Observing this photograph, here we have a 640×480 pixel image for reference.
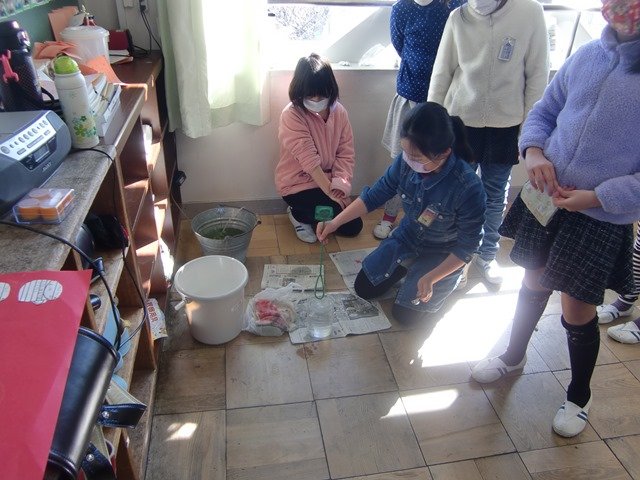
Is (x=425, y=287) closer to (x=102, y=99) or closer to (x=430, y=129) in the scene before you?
(x=430, y=129)

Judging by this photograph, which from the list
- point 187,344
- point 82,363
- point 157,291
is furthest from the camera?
point 157,291

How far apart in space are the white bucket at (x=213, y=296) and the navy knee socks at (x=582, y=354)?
3.31ft

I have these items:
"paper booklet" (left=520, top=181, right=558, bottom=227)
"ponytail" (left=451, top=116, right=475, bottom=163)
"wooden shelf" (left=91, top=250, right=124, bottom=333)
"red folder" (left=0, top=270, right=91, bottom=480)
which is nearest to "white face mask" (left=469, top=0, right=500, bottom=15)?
"ponytail" (left=451, top=116, right=475, bottom=163)

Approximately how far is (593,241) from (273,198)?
1647 millimetres

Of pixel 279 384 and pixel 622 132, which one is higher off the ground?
pixel 622 132

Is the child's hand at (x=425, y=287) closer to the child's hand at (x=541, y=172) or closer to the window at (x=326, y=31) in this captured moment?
the child's hand at (x=541, y=172)

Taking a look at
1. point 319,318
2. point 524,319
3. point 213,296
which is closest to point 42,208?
point 213,296

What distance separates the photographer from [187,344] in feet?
5.68

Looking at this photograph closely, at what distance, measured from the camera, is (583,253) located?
1202 mm

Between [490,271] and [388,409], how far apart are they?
0.87 m

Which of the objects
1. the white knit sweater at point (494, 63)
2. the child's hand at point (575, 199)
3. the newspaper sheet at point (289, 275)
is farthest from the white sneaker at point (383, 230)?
the child's hand at point (575, 199)

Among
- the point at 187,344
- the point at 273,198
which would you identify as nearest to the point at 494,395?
the point at 187,344

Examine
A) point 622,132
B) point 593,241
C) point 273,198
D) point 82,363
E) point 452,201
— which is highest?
point 622,132

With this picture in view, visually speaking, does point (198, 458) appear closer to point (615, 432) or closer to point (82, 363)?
point (82, 363)
